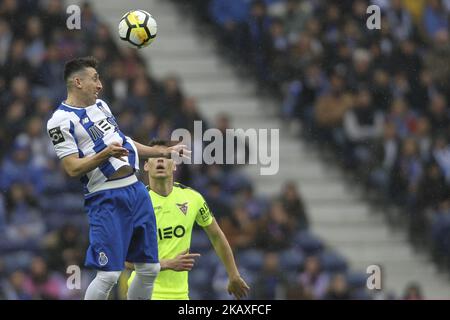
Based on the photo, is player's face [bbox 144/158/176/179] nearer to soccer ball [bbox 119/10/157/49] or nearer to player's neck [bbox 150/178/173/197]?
player's neck [bbox 150/178/173/197]

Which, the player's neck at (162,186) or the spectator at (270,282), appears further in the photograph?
the spectator at (270,282)

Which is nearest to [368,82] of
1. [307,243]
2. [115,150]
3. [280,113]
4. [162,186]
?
[280,113]

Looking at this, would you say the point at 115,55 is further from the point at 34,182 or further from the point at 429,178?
the point at 429,178

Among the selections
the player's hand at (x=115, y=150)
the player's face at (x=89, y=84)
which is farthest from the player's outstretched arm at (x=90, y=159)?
the player's face at (x=89, y=84)

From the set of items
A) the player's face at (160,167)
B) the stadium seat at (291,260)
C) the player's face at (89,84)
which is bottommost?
the stadium seat at (291,260)

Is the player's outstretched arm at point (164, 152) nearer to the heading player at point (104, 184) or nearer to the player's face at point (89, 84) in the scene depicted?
the heading player at point (104, 184)

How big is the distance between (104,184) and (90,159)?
43cm

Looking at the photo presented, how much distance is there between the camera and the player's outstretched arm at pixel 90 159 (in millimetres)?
11242

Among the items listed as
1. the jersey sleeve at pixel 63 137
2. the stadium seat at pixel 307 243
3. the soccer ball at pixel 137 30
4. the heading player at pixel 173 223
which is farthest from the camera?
the stadium seat at pixel 307 243

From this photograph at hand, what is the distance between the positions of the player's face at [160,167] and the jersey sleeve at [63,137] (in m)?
1.35

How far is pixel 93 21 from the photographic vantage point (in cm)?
2133

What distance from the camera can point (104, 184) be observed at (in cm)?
1179

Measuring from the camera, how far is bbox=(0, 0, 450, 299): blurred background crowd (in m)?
18.9
